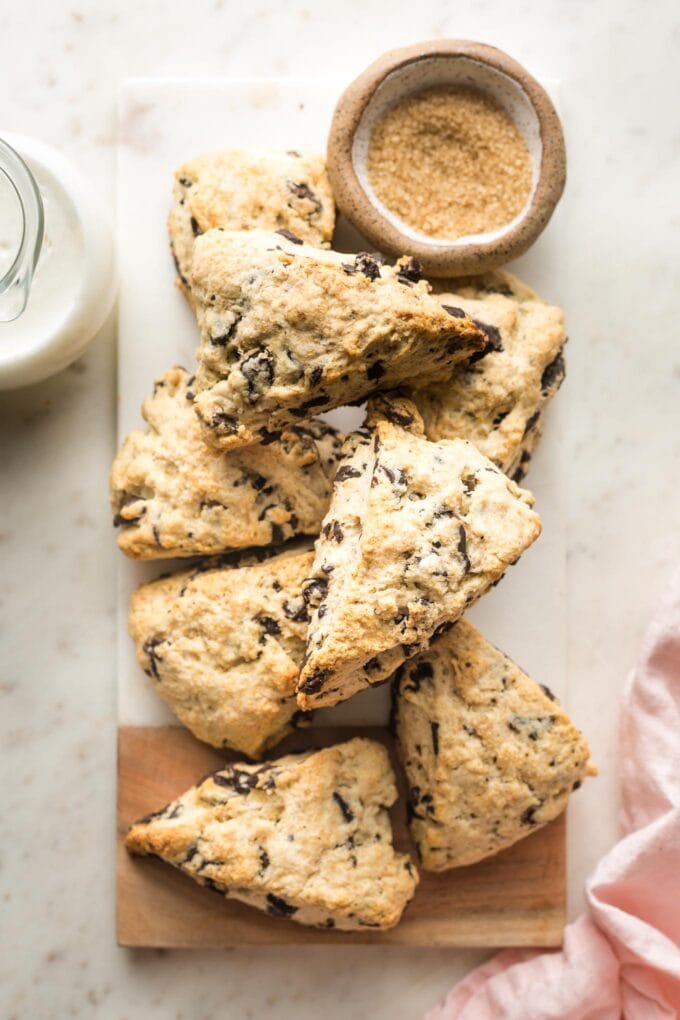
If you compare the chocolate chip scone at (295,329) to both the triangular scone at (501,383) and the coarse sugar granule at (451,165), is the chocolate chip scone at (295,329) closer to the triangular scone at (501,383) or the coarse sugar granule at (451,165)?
the triangular scone at (501,383)

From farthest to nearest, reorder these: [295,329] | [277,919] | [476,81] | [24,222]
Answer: [277,919], [476,81], [24,222], [295,329]

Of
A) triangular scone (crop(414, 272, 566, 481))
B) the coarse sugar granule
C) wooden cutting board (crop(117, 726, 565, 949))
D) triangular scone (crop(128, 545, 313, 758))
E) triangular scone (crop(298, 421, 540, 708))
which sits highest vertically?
the coarse sugar granule

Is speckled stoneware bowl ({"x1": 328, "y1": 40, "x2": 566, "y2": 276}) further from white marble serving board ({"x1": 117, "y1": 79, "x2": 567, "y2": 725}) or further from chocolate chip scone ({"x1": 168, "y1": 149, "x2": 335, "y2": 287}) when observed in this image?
white marble serving board ({"x1": 117, "y1": 79, "x2": 567, "y2": 725})

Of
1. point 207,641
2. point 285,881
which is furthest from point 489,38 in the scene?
point 285,881

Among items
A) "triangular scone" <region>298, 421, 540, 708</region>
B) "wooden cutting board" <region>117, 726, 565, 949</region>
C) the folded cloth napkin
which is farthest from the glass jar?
the folded cloth napkin

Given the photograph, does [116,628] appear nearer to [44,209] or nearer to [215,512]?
[215,512]

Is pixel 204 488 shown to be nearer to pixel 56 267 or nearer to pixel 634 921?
pixel 56 267

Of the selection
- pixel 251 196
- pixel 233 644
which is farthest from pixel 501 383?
Result: pixel 233 644
